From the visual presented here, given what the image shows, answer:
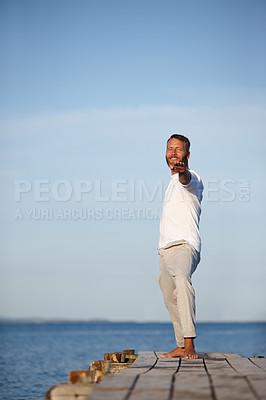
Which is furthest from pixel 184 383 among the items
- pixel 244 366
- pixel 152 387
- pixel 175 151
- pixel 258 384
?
pixel 175 151

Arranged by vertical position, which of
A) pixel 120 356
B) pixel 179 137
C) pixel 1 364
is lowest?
pixel 1 364

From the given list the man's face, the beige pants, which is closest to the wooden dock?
the beige pants

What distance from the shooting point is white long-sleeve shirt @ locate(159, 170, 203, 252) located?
644cm

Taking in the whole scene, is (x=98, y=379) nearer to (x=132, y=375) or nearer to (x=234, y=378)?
(x=132, y=375)

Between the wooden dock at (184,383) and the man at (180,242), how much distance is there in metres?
0.68

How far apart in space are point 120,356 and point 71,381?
3.92 metres

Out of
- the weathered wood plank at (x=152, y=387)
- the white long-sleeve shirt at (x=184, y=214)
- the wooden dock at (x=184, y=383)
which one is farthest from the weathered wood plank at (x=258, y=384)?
the white long-sleeve shirt at (x=184, y=214)

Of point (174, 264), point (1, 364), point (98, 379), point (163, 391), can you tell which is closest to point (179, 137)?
point (174, 264)

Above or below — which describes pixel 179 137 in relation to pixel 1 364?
above

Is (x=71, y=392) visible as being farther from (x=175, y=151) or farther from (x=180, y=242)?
(x=175, y=151)

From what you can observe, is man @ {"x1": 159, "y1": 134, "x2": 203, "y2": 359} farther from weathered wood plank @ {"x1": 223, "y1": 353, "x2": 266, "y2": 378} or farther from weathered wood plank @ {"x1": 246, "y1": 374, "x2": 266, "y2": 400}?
weathered wood plank @ {"x1": 246, "y1": 374, "x2": 266, "y2": 400}

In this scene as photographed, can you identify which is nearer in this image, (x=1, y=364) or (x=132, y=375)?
(x=132, y=375)

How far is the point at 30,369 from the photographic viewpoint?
2877cm

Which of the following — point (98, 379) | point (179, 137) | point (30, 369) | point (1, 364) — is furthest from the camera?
point (1, 364)
